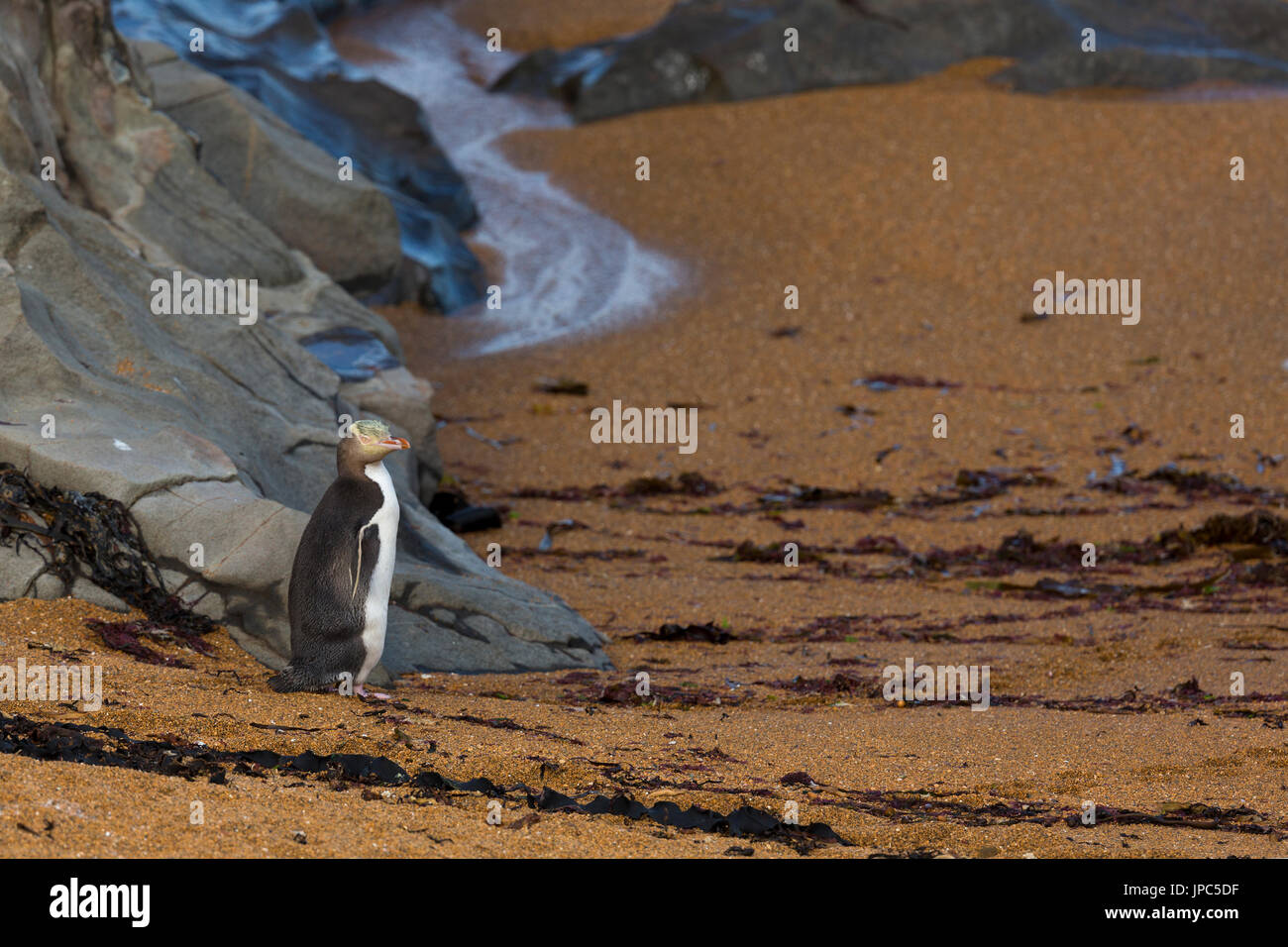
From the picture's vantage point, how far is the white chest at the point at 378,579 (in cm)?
619

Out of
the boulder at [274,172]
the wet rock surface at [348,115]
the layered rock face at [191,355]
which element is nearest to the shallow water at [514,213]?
the wet rock surface at [348,115]

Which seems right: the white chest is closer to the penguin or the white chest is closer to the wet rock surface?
the penguin

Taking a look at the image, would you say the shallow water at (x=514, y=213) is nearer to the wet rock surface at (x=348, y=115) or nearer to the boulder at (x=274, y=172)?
the wet rock surface at (x=348, y=115)

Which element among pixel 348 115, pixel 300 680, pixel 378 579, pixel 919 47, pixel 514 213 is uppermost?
pixel 919 47

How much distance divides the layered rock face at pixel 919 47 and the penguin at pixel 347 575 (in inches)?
612

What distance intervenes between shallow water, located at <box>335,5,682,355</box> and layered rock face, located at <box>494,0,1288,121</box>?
5.34 ft

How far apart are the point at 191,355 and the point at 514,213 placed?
10.9 meters

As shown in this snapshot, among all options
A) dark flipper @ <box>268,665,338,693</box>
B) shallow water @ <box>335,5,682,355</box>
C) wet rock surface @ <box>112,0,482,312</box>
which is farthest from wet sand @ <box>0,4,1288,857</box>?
wet rock surface @ <box>112,0,482,312</box>

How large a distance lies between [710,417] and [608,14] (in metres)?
15.0

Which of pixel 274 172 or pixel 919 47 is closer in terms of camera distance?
pixel 274 172

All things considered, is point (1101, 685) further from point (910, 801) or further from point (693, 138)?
point (693, 138)

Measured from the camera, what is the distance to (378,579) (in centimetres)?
623

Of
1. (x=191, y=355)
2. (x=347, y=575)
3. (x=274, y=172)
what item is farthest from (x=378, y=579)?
(x=274, y=172)

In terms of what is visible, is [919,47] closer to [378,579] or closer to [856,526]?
[856,526]
